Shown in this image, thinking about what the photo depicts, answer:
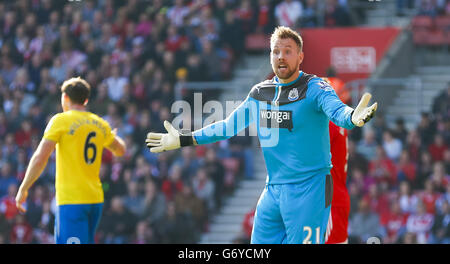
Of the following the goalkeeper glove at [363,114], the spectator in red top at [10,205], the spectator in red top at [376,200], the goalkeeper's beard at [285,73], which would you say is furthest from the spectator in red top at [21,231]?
the goalkeeper glove at [363,114]

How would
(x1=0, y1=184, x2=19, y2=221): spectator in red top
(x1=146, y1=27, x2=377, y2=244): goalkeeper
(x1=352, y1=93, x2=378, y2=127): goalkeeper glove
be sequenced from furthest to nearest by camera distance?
1. (x1=0, y1=184, x2=19, y2=221): spectator in red top
2. (x1=146, y1=27, x2=377, y2=244): goalkeeper
3. (x1=352, y1=93, x2=378, y2=127): goalkeeper glove

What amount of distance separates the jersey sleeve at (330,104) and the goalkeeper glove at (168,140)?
1112 millimetres

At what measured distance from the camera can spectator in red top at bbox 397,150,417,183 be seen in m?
13.9

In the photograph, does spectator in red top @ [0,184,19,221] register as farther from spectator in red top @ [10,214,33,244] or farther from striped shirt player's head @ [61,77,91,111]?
striped shirt player's head @ [61,77,91,111]

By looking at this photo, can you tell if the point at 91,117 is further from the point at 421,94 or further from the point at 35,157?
the point at 421,94

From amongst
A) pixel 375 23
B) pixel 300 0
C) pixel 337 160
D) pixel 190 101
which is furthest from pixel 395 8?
pixel 337 160

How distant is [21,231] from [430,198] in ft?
22.5

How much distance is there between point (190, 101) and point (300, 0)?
330cm

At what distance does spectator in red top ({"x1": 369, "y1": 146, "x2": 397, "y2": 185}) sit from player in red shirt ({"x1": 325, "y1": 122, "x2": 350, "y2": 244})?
5.79 metres

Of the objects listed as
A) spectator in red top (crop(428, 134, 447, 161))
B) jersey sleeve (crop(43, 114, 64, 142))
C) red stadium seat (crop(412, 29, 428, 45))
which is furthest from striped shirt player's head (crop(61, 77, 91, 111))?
red stadium seat (crop(412, 29, 428, 45))

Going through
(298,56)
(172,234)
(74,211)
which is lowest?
(172,234)

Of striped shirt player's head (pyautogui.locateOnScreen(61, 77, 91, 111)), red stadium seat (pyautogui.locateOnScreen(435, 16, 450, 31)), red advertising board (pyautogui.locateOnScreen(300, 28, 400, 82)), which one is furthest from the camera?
red stadium seat (pyautogui.locateOnScreen(435, 16, 450, 31))

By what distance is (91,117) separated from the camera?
8.73 metres

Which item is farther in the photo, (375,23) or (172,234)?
(375,23)
